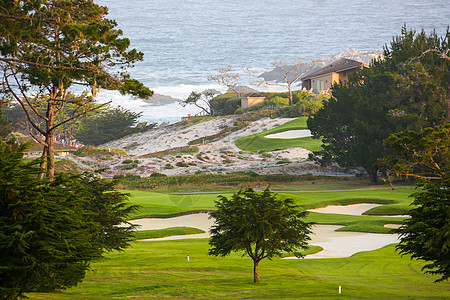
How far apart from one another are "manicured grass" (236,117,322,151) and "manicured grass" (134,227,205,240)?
45320 millimetres

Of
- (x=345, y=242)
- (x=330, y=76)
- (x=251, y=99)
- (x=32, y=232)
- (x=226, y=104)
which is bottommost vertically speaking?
(x=345, y=242)

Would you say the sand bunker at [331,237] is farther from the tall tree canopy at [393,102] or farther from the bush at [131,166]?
the bush at [131,166]

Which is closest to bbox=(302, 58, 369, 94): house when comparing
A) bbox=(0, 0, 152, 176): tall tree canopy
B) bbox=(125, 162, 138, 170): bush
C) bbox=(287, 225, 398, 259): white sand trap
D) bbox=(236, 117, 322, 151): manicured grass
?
bbox=(236, 117, 322, 151): manicured grass

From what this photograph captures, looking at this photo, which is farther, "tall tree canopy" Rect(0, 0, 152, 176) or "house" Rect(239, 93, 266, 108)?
"house" Rect(239, 93, 266, 108)

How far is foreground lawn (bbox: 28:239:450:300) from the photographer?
53.7 ft

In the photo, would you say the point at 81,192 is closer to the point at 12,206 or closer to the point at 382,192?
the point at 12,206

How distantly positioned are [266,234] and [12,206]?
9.21 metres

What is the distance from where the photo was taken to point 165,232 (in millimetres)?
31750

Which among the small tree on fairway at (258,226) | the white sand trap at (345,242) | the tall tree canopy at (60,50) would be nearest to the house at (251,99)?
the white sand trap at (345,242)

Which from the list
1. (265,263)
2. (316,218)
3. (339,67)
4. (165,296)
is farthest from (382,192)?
(339,67)

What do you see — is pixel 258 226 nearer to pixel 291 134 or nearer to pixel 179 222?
pixel 179 222

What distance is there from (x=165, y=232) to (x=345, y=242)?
10383mm

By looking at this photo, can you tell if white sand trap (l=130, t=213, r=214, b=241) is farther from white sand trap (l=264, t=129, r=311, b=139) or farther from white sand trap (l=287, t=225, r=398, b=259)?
white sand trap (l=264, t=129, r=311, b=139)

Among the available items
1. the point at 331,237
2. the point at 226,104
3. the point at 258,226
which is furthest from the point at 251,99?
the point at 258,226
